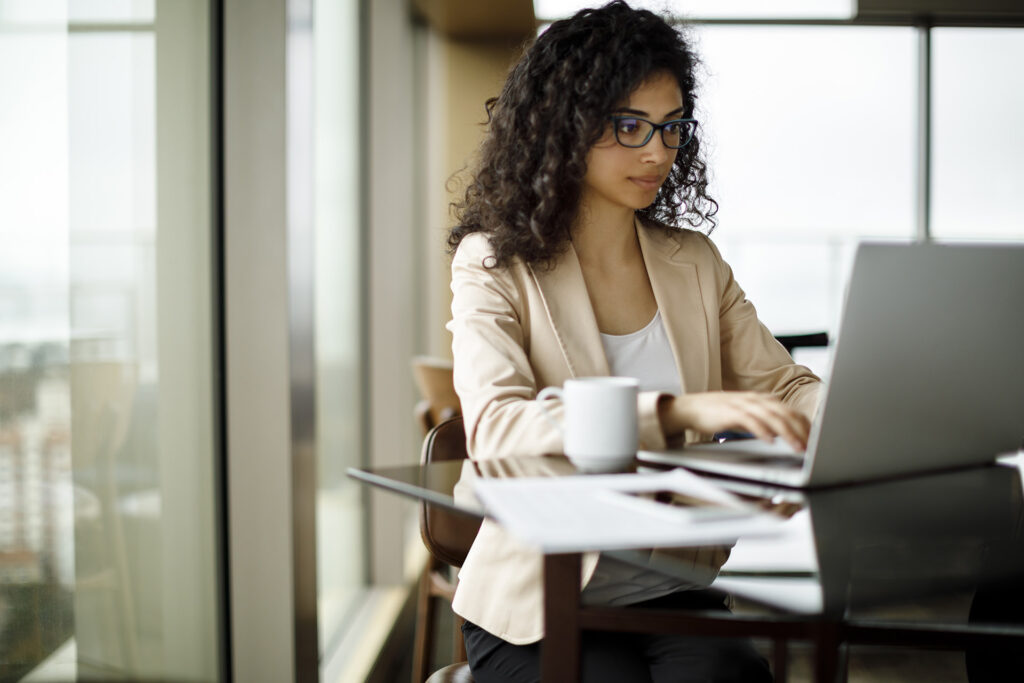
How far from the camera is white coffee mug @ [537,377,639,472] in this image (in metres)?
0.97

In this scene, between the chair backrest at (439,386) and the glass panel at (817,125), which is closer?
the chair backrest at (439,386)

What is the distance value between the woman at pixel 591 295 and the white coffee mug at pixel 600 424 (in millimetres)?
92

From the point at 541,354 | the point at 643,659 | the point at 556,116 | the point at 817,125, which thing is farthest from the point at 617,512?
the point at 817,125

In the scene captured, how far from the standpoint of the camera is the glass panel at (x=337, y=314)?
2426 mm

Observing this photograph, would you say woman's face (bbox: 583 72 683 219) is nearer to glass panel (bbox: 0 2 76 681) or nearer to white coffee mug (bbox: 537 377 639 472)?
white coffee mug (bbox: 537 377 639 472)

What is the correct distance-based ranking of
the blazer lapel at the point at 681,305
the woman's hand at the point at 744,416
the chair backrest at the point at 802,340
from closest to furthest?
the woman's hand at the point at 744,416 < the blazer lapel at the point at 681,305 < the chair backrest at the point at 802,340

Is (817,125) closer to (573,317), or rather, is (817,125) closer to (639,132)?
(639,132)

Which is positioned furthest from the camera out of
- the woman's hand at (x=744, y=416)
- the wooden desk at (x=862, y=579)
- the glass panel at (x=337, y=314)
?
the glass panel at (x=337, y=314)

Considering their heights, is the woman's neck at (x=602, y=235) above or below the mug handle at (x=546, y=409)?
above

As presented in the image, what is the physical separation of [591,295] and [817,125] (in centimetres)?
371

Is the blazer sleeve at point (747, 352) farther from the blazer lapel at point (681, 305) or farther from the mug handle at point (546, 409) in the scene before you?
the mug handle at point (546, 409)

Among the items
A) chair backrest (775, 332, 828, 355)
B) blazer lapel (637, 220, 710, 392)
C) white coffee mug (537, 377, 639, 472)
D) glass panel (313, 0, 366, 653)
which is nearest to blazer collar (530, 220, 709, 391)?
blazer lapel (637, 220, 710, 392)

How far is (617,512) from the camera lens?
0.78 m

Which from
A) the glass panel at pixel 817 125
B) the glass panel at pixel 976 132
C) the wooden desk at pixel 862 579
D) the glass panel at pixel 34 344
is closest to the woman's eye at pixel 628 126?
the wooden desk at pixel 862 579
